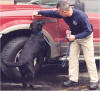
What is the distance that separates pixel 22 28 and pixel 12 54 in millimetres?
468

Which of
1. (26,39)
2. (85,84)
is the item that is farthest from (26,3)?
(85,84)

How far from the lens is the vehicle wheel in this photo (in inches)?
236

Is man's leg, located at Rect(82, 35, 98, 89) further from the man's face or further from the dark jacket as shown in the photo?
the man's face

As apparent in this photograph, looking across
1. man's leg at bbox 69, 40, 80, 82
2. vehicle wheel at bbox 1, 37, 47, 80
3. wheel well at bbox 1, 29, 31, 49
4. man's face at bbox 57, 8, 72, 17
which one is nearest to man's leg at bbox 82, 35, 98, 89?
man's leg at bbox 69, 40, 80, 82

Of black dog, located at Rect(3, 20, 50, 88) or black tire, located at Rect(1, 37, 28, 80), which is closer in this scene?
black dog, located at Rect(3, 20, 50, 88)

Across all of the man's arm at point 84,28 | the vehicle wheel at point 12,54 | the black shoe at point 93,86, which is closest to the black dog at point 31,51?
the vehicle wheel at point 12,54

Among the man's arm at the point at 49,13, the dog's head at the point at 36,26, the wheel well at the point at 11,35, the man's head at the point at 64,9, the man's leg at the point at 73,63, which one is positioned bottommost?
the man's leg at the point at 73,63

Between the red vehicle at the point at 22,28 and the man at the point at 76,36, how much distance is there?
283 millimetres

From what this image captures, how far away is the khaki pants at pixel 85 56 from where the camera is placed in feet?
19.4

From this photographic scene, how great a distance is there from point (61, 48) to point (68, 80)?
58cm

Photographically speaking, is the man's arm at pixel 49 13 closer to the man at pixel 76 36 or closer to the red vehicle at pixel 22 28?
the man at pixel 76 36

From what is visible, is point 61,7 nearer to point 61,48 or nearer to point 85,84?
point 61,48

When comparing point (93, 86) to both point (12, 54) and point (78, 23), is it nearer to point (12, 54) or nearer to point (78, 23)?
point (78, 23)

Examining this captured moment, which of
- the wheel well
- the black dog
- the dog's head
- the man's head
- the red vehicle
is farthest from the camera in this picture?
the wheel well
